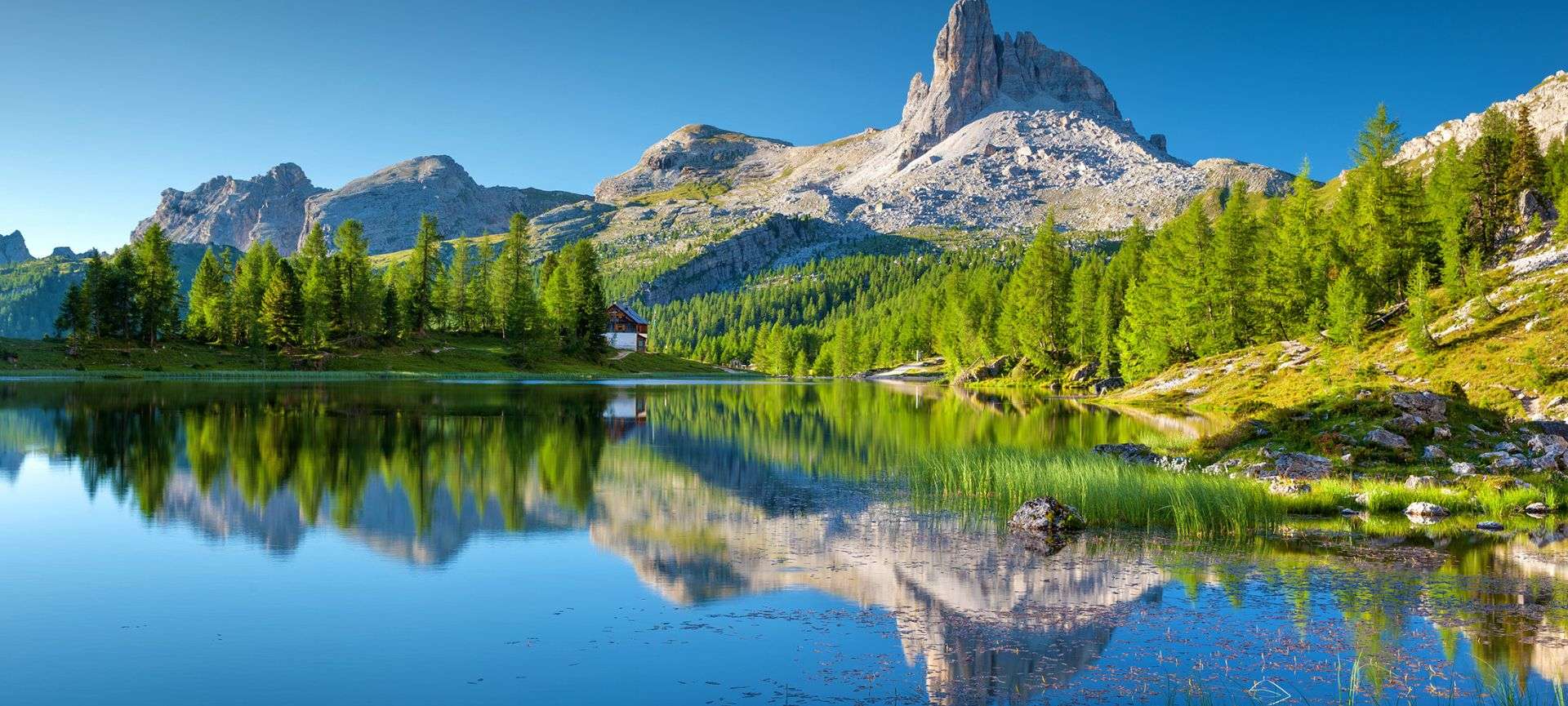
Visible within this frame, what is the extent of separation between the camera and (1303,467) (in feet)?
96.1

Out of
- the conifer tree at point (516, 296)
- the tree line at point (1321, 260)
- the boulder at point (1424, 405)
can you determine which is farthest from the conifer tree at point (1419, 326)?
the conifer tree at point (516, 296)

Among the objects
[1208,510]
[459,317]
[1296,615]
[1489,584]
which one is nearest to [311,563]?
[1296,615]

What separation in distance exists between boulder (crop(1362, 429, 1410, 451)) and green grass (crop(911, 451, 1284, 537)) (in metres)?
8.58

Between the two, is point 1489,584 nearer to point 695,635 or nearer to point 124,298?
point 695,635

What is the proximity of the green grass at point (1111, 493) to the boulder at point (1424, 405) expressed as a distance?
11563 mm

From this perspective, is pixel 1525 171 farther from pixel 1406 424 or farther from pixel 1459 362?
pixel 1406 424

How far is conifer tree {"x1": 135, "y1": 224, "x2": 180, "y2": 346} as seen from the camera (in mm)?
96125

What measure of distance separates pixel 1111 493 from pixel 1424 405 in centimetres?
1724

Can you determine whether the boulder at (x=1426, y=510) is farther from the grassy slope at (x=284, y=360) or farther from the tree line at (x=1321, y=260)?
the grassy slope at (x=284, y=360)

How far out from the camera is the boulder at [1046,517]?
72.0 ft

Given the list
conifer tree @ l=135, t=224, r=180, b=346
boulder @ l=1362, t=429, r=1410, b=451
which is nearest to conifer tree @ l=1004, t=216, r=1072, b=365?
boulder @ l=1362, t=429, r=1410, b=451

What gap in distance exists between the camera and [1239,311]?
76375 mm

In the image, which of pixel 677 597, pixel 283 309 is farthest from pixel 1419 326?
pixel 283 309

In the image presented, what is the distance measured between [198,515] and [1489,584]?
28944 millimetres
